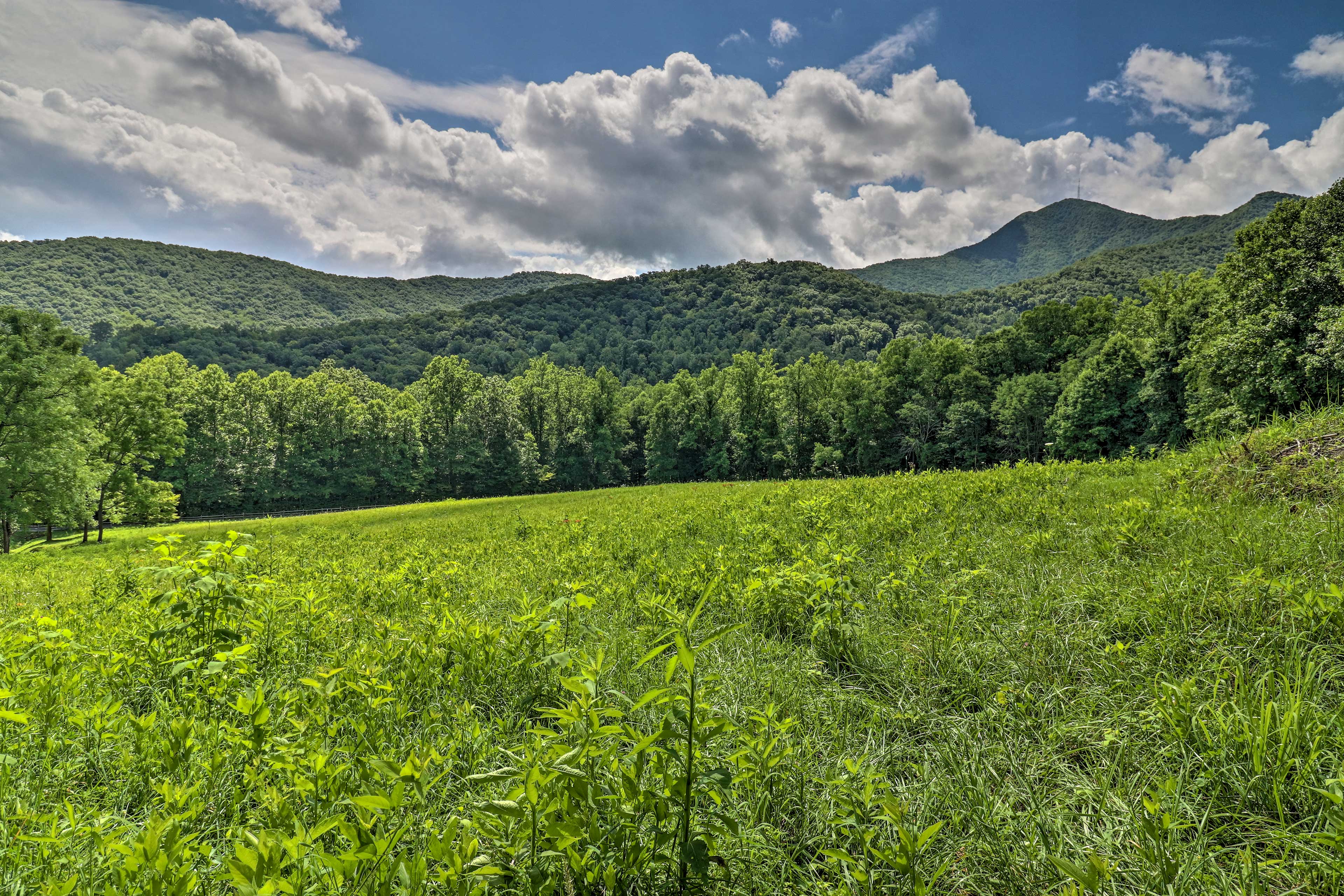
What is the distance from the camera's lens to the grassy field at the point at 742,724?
165 cm

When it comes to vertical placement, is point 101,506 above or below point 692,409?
below

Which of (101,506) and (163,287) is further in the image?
(163,287)

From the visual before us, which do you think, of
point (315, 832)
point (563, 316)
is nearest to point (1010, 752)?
point (315, 832)

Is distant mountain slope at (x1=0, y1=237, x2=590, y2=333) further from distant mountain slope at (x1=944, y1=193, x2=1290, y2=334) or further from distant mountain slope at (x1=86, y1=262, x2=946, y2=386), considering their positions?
distant mountain slope at (x1=944, y1=193, x2=1290, y2=334)

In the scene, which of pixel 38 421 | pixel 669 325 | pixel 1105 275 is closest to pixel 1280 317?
pixel 38 421

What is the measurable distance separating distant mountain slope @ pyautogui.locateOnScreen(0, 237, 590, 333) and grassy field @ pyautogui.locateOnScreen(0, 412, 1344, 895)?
479ft

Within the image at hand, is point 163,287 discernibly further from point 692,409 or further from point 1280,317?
point 1280,317

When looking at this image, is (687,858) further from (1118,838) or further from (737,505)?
(737,505)

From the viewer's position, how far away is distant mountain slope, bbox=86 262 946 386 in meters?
103

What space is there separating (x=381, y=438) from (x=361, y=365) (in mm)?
59505

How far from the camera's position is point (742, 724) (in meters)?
2.87

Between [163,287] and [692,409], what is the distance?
17876cm

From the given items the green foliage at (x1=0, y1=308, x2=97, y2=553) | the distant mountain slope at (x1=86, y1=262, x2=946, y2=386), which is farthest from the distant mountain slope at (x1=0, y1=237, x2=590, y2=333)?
the green foliage at (x1=0, y1=308, x2=97, y2=553)

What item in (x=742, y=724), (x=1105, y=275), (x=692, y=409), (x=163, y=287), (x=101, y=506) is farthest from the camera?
(x=163, y=287)
